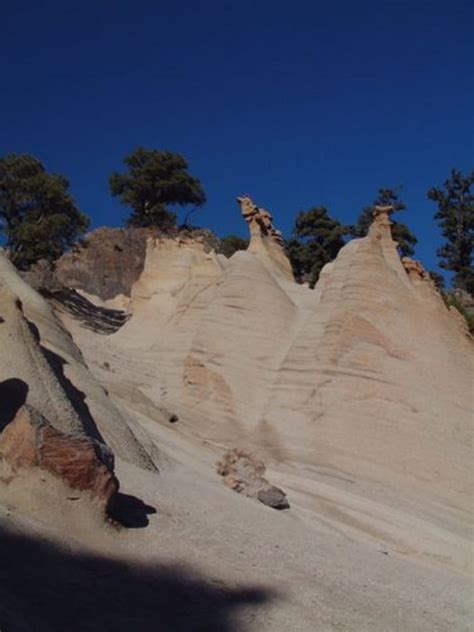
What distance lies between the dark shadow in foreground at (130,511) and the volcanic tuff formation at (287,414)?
10 cm

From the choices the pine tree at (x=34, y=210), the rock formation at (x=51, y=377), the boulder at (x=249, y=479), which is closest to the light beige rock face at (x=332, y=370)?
the boulder at (x=249, y=479)

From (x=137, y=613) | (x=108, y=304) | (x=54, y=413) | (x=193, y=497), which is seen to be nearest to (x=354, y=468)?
(x=193, y=497)

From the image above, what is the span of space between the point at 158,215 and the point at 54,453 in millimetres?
38656

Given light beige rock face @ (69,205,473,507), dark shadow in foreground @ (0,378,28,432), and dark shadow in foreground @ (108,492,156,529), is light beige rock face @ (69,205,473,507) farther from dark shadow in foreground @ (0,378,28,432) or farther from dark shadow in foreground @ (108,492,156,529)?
dark shadow in foreground @ (108,492,156,529)

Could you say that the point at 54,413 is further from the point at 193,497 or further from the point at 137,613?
the point at 137,613

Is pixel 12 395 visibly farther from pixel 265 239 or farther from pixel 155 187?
pixel 155 187

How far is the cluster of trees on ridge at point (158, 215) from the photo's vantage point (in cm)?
3222

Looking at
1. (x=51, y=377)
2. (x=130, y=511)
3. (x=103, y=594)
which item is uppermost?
(x=51, y=377)

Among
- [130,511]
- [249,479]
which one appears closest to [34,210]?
[249,479]

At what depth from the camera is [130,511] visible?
7.20m

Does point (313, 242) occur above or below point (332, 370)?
above

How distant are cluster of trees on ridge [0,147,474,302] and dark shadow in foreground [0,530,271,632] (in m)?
26.5

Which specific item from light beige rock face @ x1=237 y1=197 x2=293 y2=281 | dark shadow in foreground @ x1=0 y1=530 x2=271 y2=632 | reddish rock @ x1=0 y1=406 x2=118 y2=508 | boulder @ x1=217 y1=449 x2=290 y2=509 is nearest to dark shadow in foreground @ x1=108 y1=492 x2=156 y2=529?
reddish rock @ x1=0 y1=406 x2=118 y2=508

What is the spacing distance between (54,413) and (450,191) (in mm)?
35093
